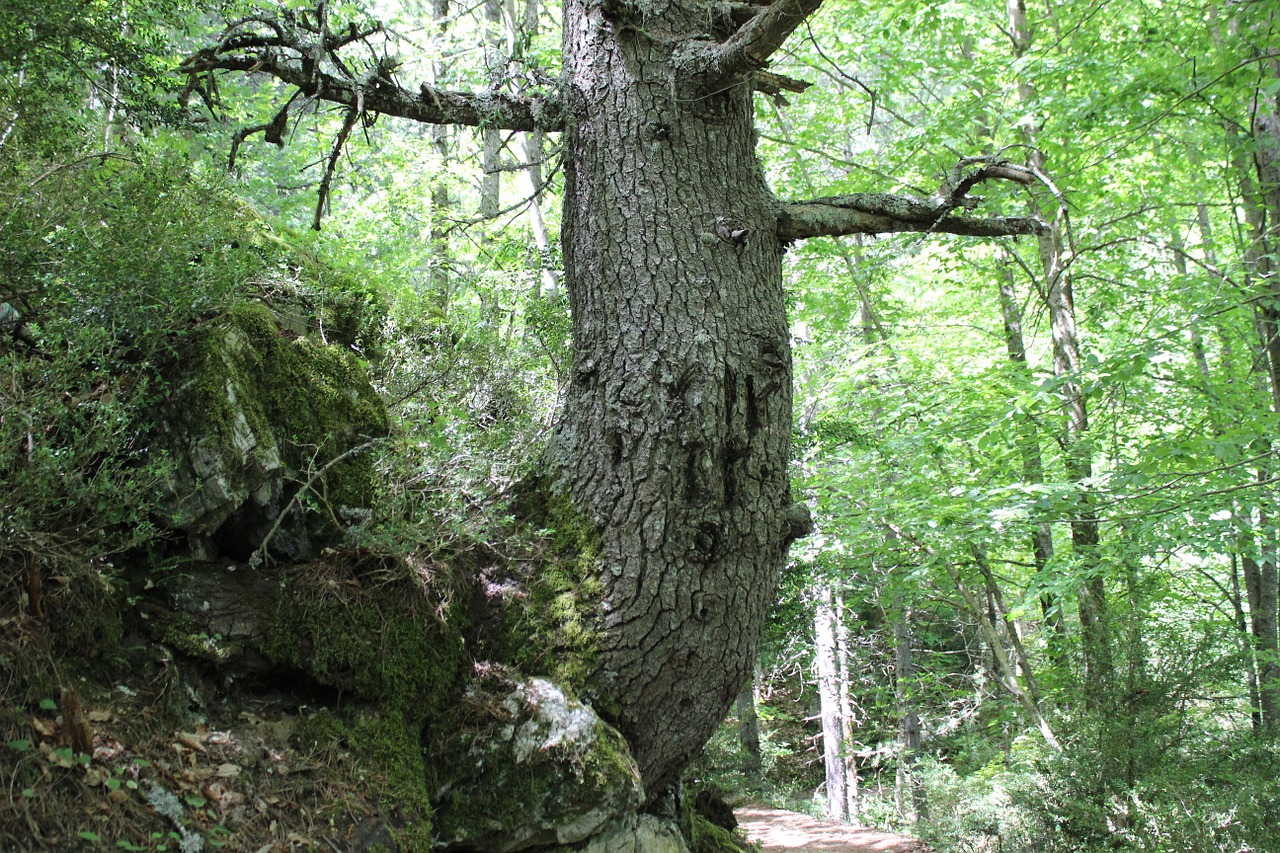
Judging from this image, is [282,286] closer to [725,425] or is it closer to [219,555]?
[219,555]

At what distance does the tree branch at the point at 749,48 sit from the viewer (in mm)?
3113

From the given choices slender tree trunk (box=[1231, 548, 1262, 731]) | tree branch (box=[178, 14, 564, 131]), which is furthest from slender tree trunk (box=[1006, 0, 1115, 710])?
tree branch (box=[178, 14, 564, 131])

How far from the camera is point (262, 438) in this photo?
10.1ft

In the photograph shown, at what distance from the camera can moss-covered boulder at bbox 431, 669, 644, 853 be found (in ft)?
9.35

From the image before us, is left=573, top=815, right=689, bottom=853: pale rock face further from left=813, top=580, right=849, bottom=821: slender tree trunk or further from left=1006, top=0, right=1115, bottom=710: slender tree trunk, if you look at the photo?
left=813, top=580, right=849, bottom=821: slender tree trunk

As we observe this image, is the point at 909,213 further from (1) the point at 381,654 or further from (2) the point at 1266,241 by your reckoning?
(2) the point at 1266,241

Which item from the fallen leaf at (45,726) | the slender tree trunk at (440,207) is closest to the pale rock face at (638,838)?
the fallen leaf at (45,726)

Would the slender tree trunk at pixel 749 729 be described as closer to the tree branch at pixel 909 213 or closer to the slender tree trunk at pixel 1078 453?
the slender tree trunk at pixel 1078 453

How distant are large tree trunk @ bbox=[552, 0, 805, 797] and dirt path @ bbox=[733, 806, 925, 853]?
4.81 m

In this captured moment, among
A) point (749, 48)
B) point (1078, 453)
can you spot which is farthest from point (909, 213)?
point (1078, 453)

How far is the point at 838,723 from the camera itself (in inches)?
510

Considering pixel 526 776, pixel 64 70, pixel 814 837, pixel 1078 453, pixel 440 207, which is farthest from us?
pixel 440 207

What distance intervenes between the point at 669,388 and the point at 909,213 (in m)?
1.63

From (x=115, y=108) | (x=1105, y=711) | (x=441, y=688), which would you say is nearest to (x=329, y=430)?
(x=441, y=688)
